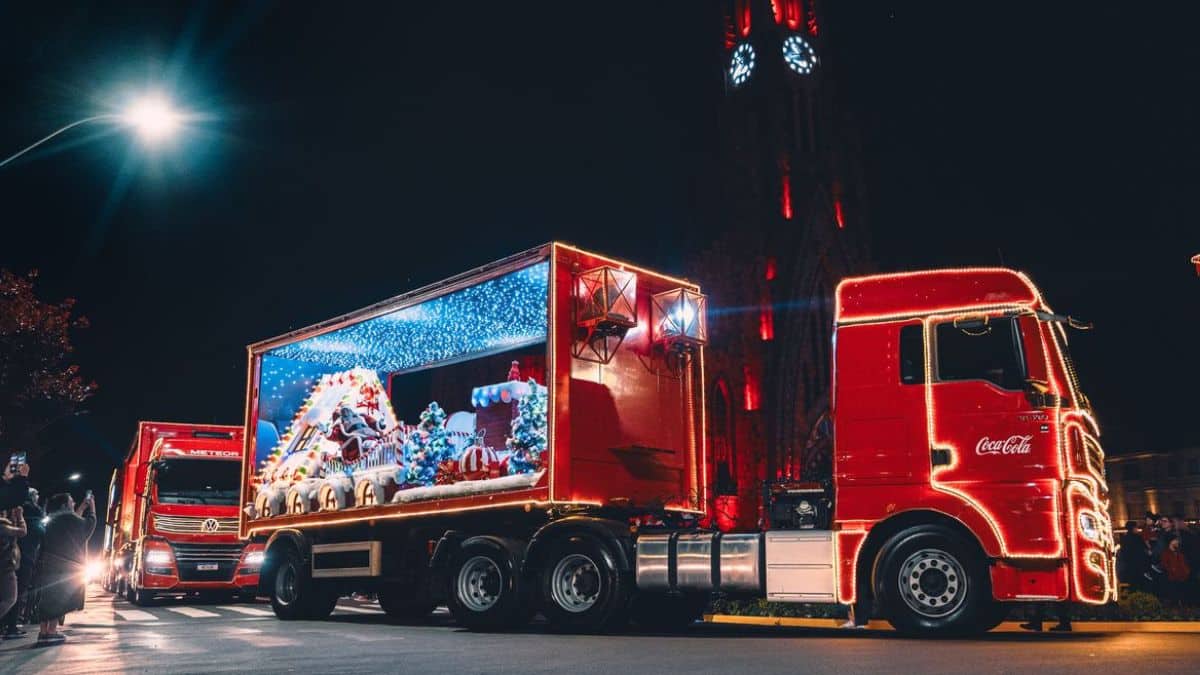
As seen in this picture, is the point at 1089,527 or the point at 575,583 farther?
the point at 575,583

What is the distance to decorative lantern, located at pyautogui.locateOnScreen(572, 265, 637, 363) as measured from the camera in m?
11.2

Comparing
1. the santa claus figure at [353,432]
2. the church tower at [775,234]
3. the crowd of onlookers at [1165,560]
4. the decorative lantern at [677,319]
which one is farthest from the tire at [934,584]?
the church tower at [775,234]

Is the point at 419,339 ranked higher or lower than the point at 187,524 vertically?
higher

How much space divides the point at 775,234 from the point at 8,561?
63.6 m

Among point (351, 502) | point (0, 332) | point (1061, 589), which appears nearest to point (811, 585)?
point (1061, 589)

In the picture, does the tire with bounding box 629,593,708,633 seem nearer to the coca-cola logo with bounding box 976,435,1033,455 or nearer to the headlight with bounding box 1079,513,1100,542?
the coca-cola logo with bounding box 976,435,1033,455

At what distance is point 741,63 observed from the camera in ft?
240

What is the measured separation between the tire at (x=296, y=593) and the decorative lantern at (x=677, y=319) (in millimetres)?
6179

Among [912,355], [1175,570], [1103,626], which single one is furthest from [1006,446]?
[1175,570]

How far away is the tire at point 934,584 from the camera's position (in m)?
8.87

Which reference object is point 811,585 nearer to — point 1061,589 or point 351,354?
point 1061,589

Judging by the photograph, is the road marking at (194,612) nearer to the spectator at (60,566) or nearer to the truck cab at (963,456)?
the spectator at (60,566)

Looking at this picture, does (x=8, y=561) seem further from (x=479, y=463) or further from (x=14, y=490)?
(x=479, y=463)

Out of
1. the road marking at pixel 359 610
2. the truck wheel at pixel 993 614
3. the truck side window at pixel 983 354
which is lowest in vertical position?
the road marking at pixel 359 610
